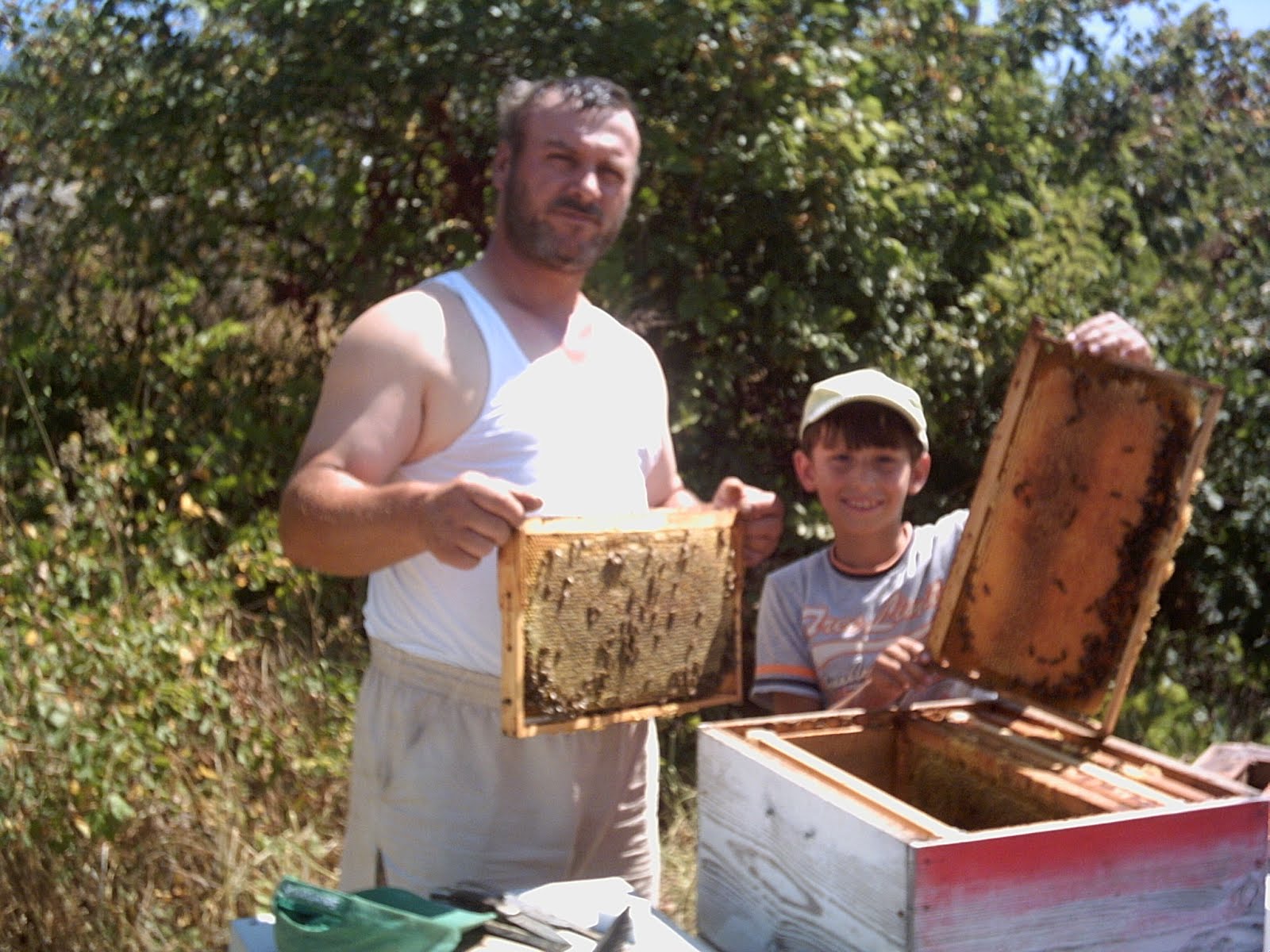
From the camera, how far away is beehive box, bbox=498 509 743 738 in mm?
2023

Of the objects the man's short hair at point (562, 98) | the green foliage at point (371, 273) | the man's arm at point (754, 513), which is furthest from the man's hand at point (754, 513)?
the green foliage at point (371, 273)

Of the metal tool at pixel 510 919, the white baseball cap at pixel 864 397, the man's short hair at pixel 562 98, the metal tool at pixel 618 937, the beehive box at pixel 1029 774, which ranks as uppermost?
the man's short hair at pixel 562 98

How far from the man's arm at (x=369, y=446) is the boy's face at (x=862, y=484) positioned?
80cm

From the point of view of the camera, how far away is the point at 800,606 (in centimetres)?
254

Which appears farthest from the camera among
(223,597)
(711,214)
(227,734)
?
(711,214)

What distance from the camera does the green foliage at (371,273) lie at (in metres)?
4.14

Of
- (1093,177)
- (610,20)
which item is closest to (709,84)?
(610,20)

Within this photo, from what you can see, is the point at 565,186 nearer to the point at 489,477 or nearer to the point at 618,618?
the point at 489,477

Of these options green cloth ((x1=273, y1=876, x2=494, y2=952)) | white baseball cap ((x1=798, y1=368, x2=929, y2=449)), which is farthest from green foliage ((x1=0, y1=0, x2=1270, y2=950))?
green cloth ((x1=273, y1=876, x2=494, y2=952))

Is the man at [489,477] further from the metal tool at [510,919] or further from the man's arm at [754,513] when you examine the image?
the metal tool at [510,919]

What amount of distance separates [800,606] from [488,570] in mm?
649

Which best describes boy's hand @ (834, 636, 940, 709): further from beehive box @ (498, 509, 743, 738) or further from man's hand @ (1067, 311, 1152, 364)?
man's hand @ (1067, 311, 1152, 364)

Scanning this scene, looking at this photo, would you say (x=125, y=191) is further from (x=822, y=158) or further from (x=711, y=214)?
(x=822, y=158)

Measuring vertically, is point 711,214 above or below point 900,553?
above
